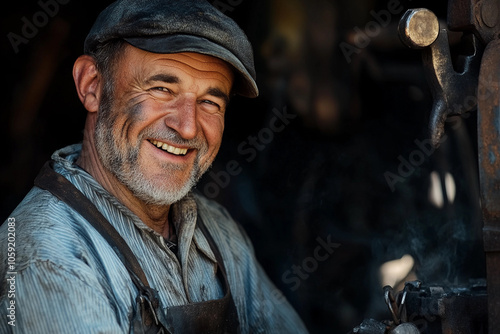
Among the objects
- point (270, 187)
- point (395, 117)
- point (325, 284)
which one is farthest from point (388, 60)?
point (325, 284)

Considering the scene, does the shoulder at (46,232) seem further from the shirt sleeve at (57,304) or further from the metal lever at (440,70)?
the metal lever at (440,70)

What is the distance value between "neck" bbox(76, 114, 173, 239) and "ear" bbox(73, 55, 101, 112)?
52 millimetres

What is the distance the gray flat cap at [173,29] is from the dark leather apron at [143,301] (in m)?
0.54

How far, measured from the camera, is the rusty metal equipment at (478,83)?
172cm

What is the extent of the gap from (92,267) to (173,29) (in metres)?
0.86

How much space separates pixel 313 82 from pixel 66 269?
79.4 inches

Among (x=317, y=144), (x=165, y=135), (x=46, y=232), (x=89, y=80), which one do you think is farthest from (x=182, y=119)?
(x=317, y=144)

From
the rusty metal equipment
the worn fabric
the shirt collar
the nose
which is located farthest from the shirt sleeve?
the rusty metal equipment

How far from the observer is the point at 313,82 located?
364 cm

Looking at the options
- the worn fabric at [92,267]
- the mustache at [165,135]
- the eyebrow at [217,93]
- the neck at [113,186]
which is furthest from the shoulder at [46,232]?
the eyebrow at [217,93]

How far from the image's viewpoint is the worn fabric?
77.8 inches

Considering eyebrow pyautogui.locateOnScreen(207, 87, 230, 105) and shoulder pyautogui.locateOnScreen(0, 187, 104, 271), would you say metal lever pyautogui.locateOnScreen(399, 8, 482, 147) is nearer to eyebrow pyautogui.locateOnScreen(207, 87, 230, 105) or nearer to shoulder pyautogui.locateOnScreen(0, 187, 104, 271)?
eyebrow pyautogui.locateOnScreen(207, 87, 230, 105)

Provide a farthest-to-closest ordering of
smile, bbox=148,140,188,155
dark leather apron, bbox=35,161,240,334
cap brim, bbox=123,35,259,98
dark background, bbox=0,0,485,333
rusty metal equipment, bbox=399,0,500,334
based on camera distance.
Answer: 1. dark background, bbox=0,0,485,333
2. smile, bbox=148,140,188,155
3. cap brim, bbox=123,35,259,98
4. dark leather apron, bbox=35,161,240,334
5. rusty metal equipment, bbox=399,0,500,334

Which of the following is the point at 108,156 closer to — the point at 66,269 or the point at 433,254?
the point at 66,269
